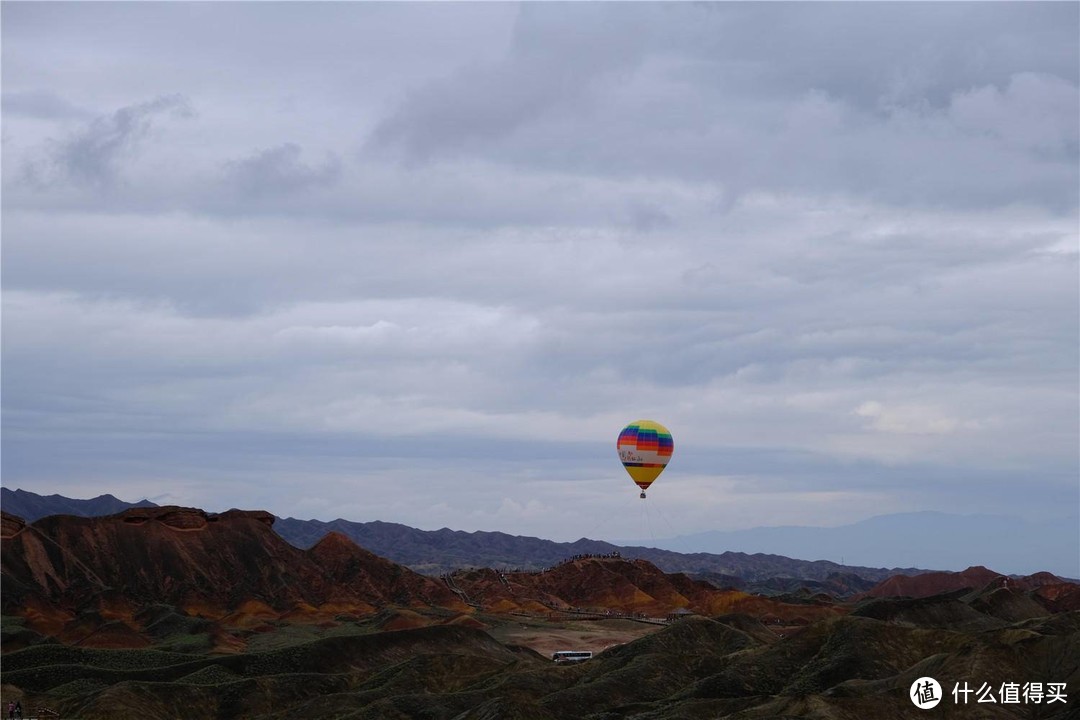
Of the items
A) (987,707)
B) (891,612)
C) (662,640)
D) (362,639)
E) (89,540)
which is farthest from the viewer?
(89,540)

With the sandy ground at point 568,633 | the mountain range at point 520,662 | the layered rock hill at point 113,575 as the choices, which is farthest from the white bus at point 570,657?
the layered rock hill at point 113,575

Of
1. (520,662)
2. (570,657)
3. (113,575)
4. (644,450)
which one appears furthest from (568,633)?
(113,575)

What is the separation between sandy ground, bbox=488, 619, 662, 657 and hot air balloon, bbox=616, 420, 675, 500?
18.6 meters

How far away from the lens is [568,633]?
532 ft

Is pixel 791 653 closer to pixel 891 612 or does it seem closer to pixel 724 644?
pixel 724 644

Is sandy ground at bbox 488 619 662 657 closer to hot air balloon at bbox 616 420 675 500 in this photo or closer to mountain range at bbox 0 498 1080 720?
mountain range at bbox 0 498 1080 720

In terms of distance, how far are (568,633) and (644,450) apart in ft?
99.6

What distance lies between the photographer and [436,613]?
7156 inches

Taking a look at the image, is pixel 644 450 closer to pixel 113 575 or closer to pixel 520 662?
pixel 520 662

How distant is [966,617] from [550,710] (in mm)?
74096

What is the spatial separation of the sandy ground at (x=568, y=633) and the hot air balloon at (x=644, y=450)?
18.6 meters

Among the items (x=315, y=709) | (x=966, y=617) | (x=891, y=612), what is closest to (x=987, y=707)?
(x=315, y=709)

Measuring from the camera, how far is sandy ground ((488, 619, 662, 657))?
5876 inches

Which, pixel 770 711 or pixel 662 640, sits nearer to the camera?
pixel 770 711
